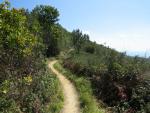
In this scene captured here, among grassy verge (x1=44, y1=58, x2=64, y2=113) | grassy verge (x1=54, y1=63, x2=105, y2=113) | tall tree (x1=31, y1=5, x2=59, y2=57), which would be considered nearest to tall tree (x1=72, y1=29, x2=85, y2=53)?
tall tree (x1=31, y1=5, x2=59, y2=57)

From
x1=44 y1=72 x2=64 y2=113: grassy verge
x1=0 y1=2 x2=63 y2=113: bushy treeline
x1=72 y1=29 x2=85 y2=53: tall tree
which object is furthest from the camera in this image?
x1=72 y1=29 x2=85 y2=53: tall tree

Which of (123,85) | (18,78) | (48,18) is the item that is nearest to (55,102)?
(18,78)

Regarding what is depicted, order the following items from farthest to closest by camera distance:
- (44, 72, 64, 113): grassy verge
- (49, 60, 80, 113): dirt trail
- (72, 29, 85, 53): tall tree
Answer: (72, 29, 85, 53): tall tree, (49, 60, 80, 113): dirt trail, (44, 72, 64, 113): grassy verge

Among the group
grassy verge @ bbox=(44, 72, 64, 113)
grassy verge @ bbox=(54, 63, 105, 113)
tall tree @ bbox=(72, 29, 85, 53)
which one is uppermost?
tall tree @ bbox=(72, 29, 85, 53)

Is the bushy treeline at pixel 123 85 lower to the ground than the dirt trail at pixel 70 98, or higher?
higher

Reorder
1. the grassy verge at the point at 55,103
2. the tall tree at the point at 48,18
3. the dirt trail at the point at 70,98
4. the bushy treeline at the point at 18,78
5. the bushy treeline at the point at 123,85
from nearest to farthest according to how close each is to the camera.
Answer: the bushy treeline at the point at 18,78 → the grassy verge at the point at 55,103 → the dirt trail at the point at 70,98 → the bushy treeline at the point at 123,85 → the tall tree at the point at 48,18

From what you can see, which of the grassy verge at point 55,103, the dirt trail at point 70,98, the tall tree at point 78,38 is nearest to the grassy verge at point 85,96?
the dirt trail at point 70,98

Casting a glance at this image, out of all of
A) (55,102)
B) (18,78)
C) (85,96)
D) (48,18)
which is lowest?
(55,102)

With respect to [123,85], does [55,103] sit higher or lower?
lower

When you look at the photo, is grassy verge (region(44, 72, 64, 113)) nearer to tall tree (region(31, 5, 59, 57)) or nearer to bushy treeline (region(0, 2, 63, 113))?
bushy treeline (region(0, 2, 63, 113))

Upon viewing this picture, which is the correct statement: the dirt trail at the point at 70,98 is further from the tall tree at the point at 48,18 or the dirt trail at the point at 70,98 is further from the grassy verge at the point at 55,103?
the tall tree at the point at 48,18

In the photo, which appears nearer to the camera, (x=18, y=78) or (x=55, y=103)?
Answer: (x=18, y=78)

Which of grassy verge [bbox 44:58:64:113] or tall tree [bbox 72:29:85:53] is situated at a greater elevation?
tall tree [bbox 72:29:85:53]

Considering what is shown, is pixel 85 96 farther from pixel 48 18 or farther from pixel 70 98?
pixel 48 18
